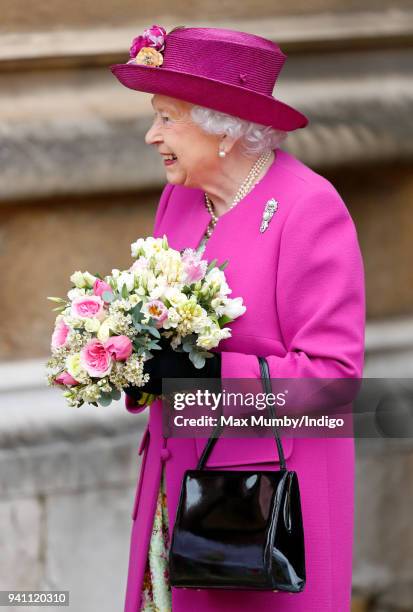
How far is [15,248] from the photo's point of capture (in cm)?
478

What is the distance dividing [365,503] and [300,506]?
7.60 feet

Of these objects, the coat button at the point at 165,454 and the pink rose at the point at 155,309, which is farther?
the coat button at the point at 165,454

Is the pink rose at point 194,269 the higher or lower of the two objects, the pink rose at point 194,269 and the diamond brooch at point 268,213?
the lower

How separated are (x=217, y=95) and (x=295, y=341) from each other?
627 mm

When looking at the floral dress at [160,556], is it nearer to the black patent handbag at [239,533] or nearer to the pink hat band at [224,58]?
the black patent handbag at [239,533]

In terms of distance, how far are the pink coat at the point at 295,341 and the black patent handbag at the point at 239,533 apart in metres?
0.13

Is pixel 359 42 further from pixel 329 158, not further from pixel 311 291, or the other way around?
pixel 311 291

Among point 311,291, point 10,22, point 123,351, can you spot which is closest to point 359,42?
point 10,22

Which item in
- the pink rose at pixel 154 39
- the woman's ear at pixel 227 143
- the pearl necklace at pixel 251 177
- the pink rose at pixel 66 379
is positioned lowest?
the pink rose at pixel 66 379

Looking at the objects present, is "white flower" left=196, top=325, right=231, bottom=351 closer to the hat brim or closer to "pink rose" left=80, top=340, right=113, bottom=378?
"pink rose" left=80, top=340, right=113, bottom=378

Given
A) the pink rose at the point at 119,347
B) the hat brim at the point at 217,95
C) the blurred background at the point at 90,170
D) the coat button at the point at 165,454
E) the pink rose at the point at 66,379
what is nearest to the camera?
the pink rose at the point at 119,347

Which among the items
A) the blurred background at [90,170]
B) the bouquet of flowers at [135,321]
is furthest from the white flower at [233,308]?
the blurred background at [90,170]

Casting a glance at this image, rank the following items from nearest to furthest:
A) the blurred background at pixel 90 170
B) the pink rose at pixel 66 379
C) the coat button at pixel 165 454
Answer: the pink rose at pixel 66 379
the coat button at pixel 165 454
the blurred background at pixel 90 170

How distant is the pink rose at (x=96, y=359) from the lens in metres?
2.86
